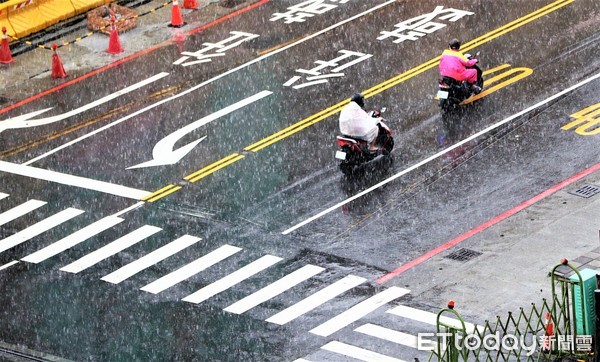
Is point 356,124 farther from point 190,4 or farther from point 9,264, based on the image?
point 190,4

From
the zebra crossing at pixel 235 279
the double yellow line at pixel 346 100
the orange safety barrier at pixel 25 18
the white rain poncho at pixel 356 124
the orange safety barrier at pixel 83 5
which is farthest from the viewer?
the orange safety barrier at pixel 83 5

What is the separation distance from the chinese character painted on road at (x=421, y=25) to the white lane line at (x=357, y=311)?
1245 cm

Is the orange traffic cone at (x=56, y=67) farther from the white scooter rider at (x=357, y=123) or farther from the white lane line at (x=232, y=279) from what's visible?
the white lane line at (x=232, y=279)

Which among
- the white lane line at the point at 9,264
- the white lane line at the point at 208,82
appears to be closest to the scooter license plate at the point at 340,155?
the white lane line at the point at 208,82

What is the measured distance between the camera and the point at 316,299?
91.8 feet

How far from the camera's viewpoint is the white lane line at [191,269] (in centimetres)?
2878

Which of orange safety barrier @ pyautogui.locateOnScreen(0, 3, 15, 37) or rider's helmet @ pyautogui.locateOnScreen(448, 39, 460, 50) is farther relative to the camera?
orange safety barrier @ pyautogui.locateOnScreen(0, 3, 15, 37)

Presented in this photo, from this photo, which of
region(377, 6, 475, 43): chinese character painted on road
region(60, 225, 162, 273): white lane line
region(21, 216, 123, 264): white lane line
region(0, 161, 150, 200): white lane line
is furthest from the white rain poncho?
region(377, 6, 475, 43): chinese character painted on road

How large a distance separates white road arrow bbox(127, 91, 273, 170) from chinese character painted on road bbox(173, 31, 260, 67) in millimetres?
3079

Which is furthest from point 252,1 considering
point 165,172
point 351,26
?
point 165,172

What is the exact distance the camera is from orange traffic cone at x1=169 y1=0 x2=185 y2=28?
41375mm

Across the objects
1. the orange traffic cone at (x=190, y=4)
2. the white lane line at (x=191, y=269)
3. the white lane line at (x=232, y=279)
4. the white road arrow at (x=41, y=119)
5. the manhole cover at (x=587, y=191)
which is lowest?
the manhole cover at (x=587, y=191)

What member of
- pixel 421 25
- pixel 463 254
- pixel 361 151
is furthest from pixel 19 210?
pixel 421 25

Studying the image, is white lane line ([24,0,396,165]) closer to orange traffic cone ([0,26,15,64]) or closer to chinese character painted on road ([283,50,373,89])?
chinese character painted on road ([283,50,373,89])
